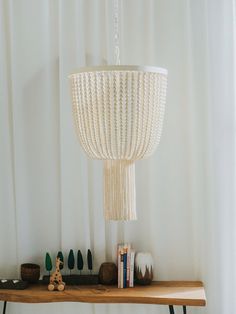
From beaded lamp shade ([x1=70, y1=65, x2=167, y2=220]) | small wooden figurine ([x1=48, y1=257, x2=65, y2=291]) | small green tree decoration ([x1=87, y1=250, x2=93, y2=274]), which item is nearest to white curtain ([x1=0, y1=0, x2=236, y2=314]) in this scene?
small green tree decoration ([x1=87, y1=250, x2=93, y2=274])

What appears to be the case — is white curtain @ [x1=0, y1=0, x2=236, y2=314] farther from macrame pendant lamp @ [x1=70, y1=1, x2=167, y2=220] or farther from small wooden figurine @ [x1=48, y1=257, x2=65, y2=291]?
macrame pendant lamp @ [x1=70, y1=1, x2=167, y2=220]

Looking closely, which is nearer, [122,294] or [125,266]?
[122,294]

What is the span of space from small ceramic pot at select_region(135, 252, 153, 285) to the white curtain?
0.11 m

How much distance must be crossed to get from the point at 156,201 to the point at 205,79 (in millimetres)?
611

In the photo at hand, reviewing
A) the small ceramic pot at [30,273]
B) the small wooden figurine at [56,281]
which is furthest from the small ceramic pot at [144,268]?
the small ceramic pot at [30,273]

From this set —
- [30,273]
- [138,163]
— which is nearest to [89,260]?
[30,273]

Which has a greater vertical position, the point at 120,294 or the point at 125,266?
the point at 125,266

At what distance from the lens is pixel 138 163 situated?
2.82 m

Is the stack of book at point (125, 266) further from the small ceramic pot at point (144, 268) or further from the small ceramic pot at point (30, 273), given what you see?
the small ceramic pot at point (30, 273)

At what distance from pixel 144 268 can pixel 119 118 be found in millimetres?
946

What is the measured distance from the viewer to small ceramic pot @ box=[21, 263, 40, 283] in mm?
2773

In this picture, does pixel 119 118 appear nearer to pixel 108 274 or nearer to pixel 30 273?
pixel 108 274


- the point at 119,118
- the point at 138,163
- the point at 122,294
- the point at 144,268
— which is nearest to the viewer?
the point at 119,118

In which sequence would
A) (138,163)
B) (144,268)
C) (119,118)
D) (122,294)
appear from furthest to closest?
(138,163) < (144,268) < (122,294) < (119,118)
